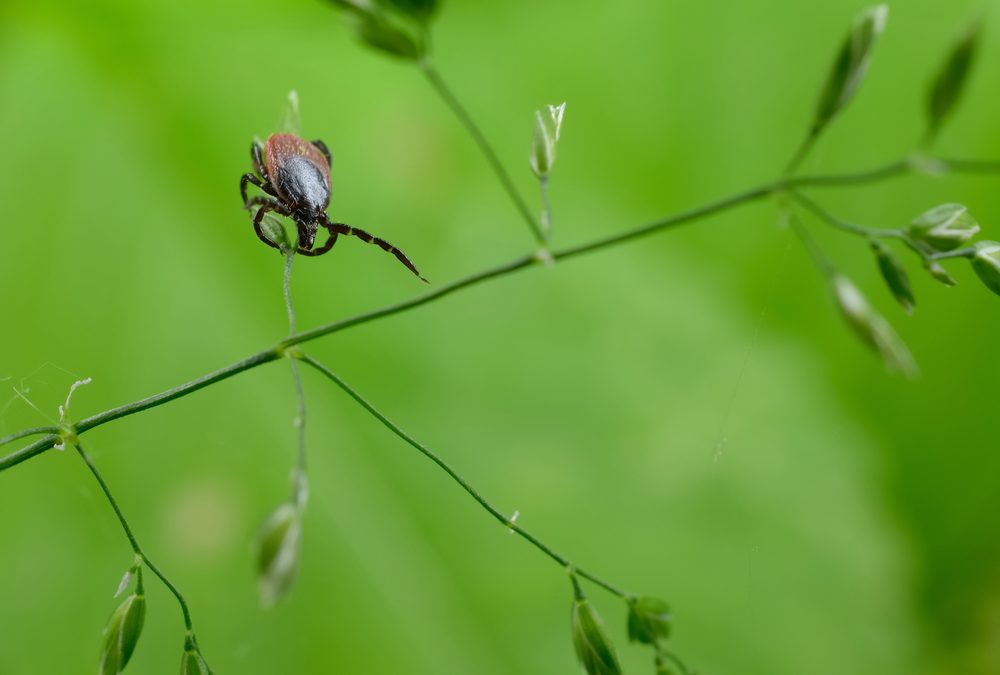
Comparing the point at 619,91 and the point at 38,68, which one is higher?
the point at 38,68

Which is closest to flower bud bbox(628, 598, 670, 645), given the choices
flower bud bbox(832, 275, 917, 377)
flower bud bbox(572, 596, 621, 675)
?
flower bud bbox(572, 596, 621, 675)

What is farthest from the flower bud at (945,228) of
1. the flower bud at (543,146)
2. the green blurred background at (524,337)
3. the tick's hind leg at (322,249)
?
the green blurred background at (524,337)

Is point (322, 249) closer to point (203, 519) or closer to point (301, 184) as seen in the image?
point (301, 184)

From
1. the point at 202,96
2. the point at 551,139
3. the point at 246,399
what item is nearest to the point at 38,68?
the point at 202,96

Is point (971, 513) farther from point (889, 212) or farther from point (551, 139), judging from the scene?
point (551, 139)

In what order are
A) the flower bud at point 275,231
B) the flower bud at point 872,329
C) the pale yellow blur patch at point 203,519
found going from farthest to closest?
the pale yellow blur patch at point 203,519 < the flower bud at point 275,231 < the flower bud at point 872,329

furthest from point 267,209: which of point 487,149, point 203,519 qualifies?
point 203,519

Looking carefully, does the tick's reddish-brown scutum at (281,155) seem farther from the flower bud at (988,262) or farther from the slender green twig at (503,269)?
the flower bud at (988,262)
